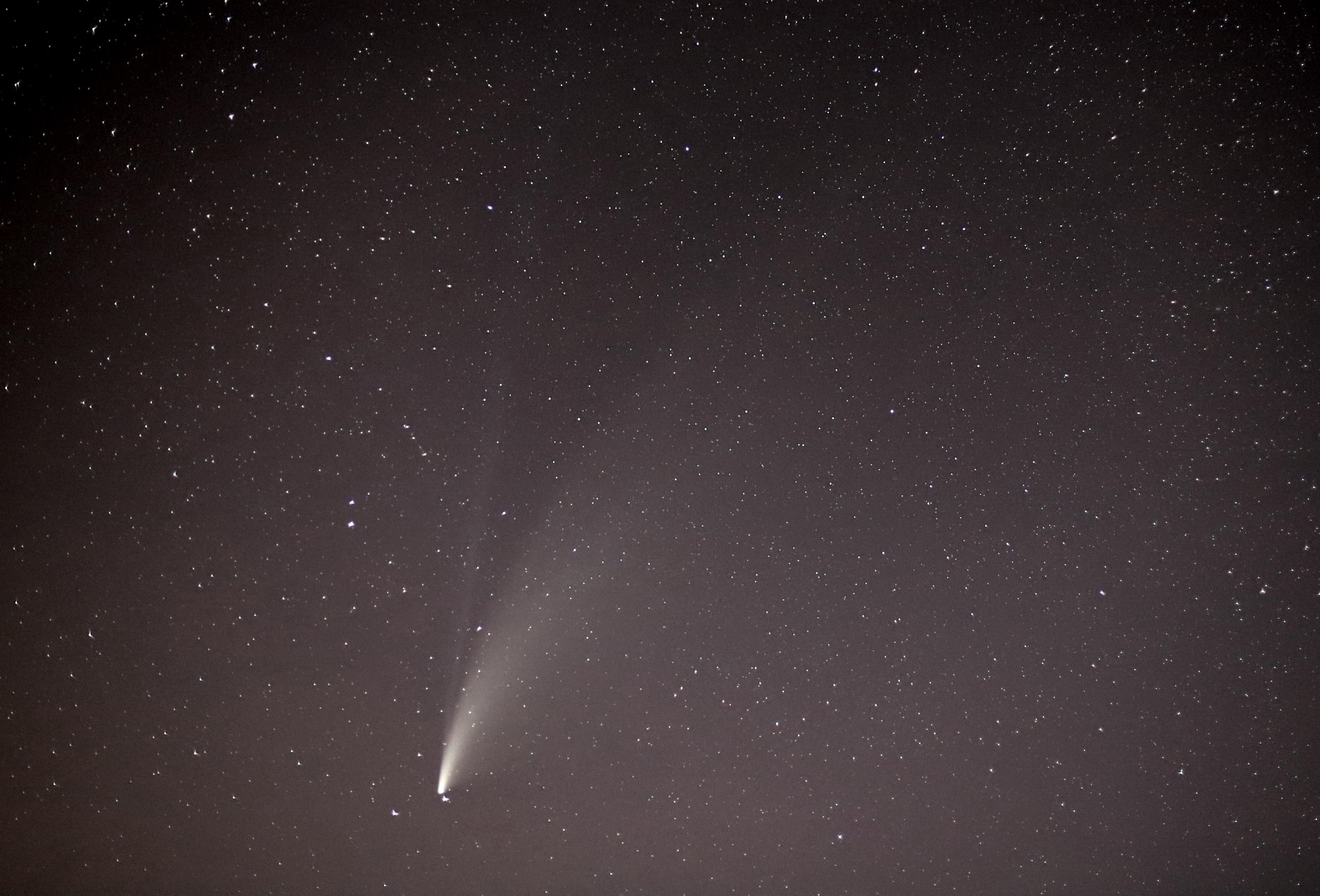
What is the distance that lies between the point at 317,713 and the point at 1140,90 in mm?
852

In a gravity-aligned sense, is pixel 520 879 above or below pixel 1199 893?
above

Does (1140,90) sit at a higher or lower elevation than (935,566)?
higher

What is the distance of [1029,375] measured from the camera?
2.04 ft

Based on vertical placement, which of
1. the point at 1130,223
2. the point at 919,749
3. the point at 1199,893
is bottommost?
the point at 1199,893

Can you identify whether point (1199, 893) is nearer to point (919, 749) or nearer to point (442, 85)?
point (919, 749)

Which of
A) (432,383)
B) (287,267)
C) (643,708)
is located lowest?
(643,708)

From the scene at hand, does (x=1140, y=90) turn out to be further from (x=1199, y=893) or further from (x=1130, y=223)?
(x=1199, y=893)

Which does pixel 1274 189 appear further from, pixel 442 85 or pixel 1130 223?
pixel 442 85

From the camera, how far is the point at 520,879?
0.66 m

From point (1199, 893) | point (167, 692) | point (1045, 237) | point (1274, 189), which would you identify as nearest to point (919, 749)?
point (1199, 893)

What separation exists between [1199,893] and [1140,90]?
687 millimetres

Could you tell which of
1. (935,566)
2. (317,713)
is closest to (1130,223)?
(935,566)

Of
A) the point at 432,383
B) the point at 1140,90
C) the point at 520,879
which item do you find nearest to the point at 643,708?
the point at 520,879

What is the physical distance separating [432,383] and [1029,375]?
497 millimetres
